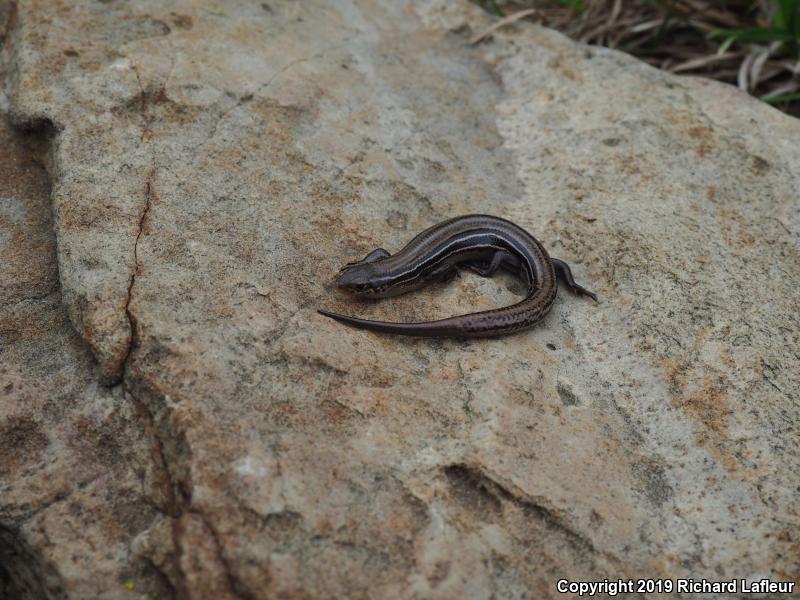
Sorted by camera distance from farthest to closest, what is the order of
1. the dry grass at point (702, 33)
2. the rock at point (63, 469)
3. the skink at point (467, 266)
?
1. the dry grass at point (702, 33)
2. the skink at point (467, 266)
3. the rock at point (63, 469)

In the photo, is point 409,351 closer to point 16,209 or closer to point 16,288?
point 16,288

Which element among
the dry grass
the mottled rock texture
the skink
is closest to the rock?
the mottled rock texture

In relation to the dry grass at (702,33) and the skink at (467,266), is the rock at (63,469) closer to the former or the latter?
the skink at (467,266)

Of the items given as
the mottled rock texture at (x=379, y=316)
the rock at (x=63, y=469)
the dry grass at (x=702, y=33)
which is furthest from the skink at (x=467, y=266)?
the dry grass at (x=702, y=33)

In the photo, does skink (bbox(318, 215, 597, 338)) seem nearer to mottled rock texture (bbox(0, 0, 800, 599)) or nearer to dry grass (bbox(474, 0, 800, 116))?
mottled rock texture (bbox(0, 0, 800, 599))

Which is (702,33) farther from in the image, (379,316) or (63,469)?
(63,469)

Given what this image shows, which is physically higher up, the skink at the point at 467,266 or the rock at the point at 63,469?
the skink at the point at 467,266

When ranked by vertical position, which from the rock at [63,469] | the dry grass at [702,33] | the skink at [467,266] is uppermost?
the dry grass at [702,33]
